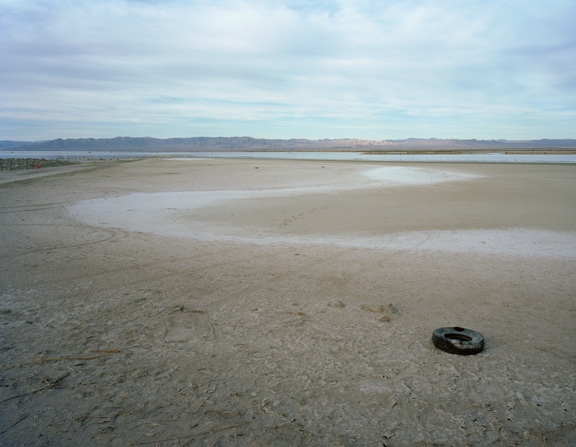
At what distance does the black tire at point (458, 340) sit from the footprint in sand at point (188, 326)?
231cm

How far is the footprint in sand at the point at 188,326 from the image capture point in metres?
4.50

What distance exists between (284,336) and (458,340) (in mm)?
1725

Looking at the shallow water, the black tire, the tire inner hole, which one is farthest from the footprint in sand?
the shallow water

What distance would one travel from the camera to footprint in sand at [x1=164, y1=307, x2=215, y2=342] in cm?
450

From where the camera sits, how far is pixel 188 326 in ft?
15.6

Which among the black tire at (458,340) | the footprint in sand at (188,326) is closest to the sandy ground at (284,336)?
the footprint in sand at (188,326)

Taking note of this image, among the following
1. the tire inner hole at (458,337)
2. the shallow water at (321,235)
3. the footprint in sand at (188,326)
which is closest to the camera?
the tire inner hole at (458,337)

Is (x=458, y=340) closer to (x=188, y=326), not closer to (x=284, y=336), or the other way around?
(x=284, y=336)

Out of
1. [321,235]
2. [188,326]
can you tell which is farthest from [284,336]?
[321,235]

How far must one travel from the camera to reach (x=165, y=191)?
19.4 m

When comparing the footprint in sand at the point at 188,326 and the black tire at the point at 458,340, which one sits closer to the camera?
the black tire at the point at 458,340

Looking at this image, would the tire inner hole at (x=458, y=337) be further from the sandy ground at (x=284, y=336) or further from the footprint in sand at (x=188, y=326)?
the footprint in sand at (x=188, y=326)

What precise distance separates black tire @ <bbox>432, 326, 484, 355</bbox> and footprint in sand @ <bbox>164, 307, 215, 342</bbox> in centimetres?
231

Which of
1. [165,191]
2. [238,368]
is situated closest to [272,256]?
[238,368]
